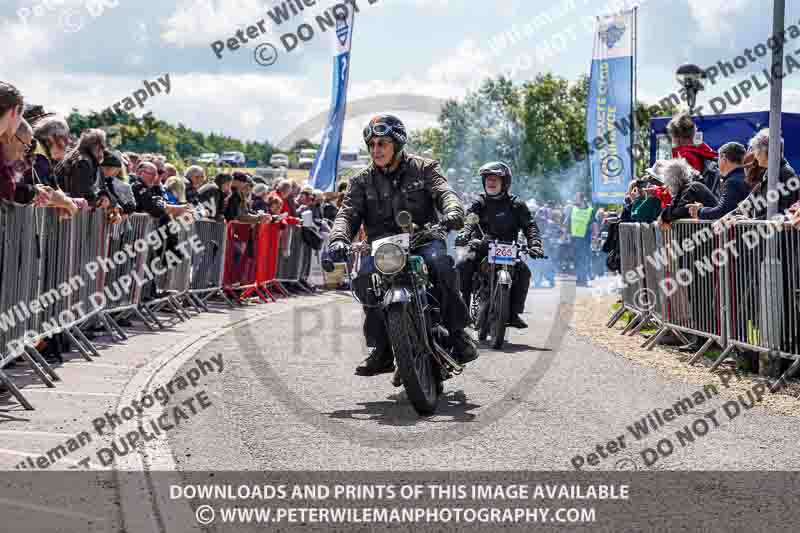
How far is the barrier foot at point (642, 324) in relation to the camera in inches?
553

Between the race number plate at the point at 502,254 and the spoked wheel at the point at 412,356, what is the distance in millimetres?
5119

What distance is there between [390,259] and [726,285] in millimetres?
4123

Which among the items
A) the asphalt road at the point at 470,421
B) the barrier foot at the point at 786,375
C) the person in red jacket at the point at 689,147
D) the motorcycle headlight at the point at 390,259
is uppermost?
the person in red jacket at the point at 689,147

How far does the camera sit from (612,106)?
23.0 m

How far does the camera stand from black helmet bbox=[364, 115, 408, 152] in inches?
344

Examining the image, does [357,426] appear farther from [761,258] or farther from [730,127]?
[730,127]

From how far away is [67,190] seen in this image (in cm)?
1180

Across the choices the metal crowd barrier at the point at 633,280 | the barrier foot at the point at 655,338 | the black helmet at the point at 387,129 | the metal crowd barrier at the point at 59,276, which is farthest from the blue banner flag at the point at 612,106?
the black helmet at the point at 387,129

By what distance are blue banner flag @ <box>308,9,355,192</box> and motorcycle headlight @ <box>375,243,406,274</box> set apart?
1650 centimetres

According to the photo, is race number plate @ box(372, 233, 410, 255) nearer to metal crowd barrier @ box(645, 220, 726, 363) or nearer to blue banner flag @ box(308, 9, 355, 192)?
metal crowd barrier @ box(645, 220, 726, 363)

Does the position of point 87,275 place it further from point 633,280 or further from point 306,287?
point 306,287

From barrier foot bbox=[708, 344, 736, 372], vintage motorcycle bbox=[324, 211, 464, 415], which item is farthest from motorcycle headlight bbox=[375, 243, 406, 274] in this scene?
barrier foot bbox=[708, 344, 736, 372]

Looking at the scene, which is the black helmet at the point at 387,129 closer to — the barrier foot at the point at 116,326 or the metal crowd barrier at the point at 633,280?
the barrier foot at the point at 116,326

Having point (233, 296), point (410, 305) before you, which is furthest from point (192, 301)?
point (410, 305)
